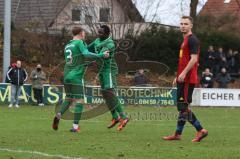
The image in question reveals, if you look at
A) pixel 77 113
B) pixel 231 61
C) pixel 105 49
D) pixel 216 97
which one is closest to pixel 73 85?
pixel 77 113

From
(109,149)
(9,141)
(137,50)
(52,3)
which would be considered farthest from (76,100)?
(52,3)

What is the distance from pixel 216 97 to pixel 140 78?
4.44 metres

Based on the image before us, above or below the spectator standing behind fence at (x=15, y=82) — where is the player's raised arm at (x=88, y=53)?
above

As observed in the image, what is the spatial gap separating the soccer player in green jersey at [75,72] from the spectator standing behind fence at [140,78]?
1139cm

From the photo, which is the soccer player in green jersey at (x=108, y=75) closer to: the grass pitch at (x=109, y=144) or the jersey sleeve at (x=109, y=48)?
the jersey sleeve at (x=109, y=48)

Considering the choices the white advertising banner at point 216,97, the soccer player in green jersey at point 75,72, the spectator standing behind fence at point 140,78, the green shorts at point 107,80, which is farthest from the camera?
the white advertising banner at point 216,97

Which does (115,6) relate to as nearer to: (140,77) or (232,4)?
(232,4)

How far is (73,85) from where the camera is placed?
1265cm

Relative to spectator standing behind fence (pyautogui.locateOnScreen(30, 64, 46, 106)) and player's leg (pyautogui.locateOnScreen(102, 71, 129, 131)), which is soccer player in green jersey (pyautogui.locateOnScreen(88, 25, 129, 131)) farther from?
spectator standing behind fence (pyautogui.locateOnScreen(30, 64, 46, 106))

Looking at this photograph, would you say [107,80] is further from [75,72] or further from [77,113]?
[77,113]

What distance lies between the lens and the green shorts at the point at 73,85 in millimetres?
Result: 12555

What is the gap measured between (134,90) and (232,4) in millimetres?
25897

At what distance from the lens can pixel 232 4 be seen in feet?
168

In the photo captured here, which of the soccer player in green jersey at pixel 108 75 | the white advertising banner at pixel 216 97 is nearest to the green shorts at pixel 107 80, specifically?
the soccer player in green jersey at pixel 108 75
